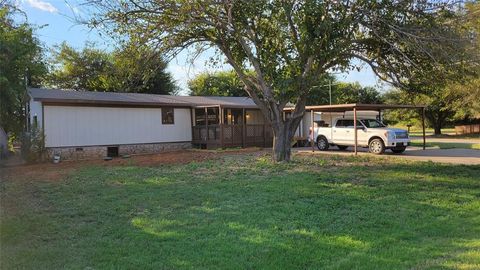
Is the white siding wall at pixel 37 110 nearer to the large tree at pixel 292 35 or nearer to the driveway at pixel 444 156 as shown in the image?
the large tree at pixel 292 35

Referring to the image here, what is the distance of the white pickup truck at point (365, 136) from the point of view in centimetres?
2020

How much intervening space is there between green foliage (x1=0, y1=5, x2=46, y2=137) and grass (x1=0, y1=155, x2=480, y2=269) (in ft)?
7.82

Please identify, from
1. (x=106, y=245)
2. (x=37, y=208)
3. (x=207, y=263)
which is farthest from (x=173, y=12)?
(x=207, y=263)

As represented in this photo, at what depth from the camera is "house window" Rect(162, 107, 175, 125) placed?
24.2m

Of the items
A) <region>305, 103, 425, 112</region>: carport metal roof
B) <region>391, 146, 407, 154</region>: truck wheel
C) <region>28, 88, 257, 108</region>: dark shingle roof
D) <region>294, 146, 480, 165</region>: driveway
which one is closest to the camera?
<region>294, 146, 480, 165</region>: driveway

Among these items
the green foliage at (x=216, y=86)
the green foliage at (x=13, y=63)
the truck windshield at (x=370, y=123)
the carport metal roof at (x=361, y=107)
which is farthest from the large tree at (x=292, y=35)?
the green foliage at (x=216, y=86)

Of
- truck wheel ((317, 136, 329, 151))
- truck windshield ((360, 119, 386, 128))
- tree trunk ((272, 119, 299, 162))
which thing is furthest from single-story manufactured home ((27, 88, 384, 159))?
tree trunk ((272, 119, 299, 162))

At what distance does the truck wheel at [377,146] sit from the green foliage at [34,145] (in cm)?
1427

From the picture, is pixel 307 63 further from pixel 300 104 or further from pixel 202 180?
pixel 202 180

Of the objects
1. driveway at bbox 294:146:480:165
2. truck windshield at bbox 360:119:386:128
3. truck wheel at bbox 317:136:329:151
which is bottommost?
driveway at bbox 294:146:480:165

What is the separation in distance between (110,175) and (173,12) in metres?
4.96

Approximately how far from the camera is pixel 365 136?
69.2 feet

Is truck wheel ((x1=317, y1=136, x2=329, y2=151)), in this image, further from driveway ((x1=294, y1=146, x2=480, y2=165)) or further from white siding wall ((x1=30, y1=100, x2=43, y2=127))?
white siding wall ((x1=30, y1=100, x2=43, y2=127))

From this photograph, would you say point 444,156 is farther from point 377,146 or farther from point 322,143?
point 322,143
